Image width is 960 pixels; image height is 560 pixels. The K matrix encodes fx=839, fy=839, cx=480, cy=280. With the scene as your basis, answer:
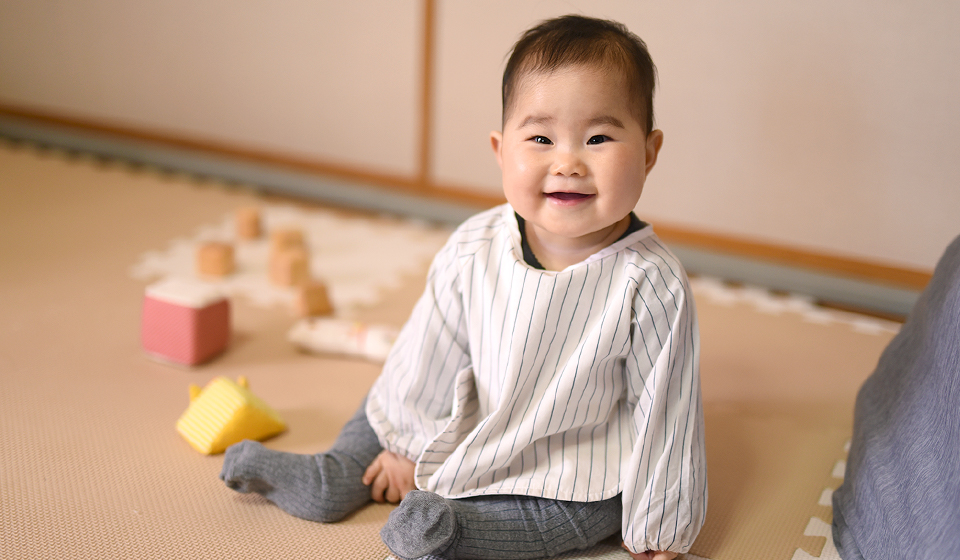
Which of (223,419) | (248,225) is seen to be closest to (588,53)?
(223,419)

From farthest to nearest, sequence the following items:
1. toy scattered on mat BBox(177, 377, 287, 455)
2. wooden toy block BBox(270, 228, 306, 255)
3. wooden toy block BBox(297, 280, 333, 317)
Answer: wooden toy block BBox(270, 228, 306, 255), wooden toy block BBox(297, 280, 333, 317), toy scattered on mat BBox(177, 377, 287, 455)

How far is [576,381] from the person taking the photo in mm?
833

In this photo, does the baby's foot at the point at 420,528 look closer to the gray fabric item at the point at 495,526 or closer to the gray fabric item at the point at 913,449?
the gray fabric item at the point at 495,526

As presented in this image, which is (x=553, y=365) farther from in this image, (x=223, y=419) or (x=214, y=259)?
(x=214, y=259)

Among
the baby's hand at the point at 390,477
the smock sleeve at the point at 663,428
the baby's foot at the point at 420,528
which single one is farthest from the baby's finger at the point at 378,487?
the smock sleeve at the point at 663,428

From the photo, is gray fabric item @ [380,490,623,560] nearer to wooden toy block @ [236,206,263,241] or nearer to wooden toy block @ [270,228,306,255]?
wooden toy block @ [270,228,306,255]

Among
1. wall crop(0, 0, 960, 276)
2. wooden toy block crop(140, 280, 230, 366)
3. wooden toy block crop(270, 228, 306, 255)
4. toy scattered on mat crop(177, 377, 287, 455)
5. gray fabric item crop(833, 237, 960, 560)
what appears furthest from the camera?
wooden toy block crop(270, 228, 306, 255)

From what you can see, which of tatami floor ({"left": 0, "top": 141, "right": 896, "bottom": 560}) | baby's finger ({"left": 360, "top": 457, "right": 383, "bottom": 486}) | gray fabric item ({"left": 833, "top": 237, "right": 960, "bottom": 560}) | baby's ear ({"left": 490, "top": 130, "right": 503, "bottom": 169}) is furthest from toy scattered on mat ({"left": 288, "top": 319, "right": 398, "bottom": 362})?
gray fabric item ({"left": 833, "top": 237, "right": 960, "bottom": 560})

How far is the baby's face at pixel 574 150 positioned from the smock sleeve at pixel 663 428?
0.10 meters

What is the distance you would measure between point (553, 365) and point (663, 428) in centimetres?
12

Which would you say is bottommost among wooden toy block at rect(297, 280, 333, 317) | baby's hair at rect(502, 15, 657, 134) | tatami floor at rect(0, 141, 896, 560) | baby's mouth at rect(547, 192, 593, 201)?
tatami floor at rect(0, 141, 896, 560)

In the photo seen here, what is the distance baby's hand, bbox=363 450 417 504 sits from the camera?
91 centimetres

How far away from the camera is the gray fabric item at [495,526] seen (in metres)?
0.79

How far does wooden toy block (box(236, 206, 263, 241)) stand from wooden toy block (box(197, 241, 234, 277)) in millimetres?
183
